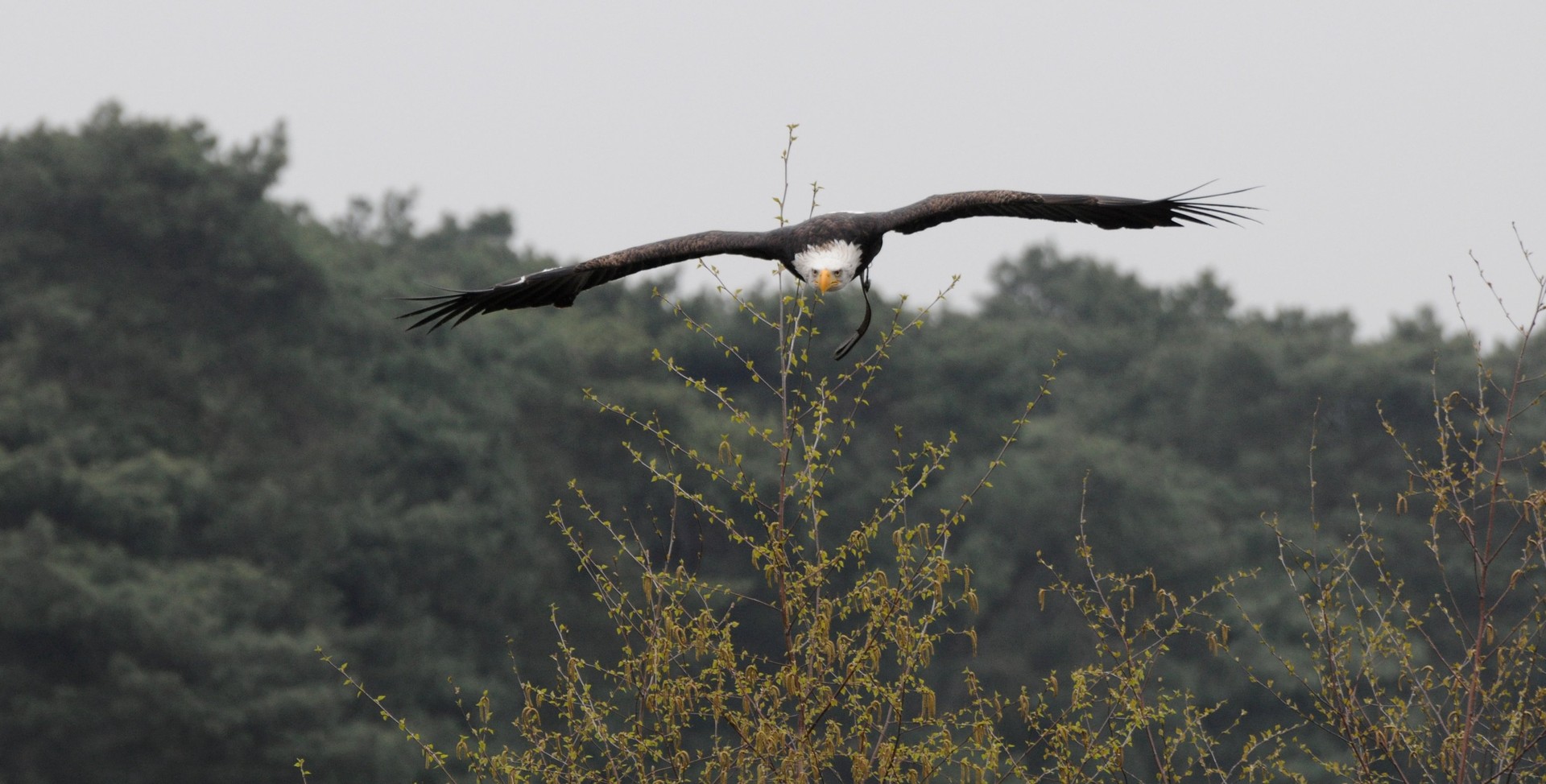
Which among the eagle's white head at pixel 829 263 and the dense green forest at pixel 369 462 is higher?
the eagle's white head at pixel 829 263

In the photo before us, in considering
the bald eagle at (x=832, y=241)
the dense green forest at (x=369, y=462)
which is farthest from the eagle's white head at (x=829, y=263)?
the dense green forest at (x=369, y=462)

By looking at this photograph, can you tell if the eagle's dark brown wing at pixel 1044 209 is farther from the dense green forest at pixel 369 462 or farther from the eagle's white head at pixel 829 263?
the dense green forest at pixel 369 462

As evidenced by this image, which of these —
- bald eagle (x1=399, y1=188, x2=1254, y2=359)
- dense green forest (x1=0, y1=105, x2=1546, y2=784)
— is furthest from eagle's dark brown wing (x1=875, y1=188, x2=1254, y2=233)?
dense green forest (x1=0, y1=105, x2=1546, y2=784)

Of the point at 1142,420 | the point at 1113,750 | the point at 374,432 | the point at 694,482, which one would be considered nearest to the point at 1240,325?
the point at 1142,420

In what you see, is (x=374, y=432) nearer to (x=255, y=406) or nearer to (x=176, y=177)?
(x=255, y=406)

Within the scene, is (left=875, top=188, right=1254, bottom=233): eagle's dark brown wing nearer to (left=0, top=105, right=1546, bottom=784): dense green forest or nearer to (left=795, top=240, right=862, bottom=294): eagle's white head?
(left=795, top=240, right=862, bottom=294): eagle's white head

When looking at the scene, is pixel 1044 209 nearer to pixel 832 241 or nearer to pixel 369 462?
pixel 832 241

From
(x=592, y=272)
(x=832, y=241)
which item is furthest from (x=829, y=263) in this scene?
(x=592, y=272)

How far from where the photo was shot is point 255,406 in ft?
65.0

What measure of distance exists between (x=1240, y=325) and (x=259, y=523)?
1724 cm

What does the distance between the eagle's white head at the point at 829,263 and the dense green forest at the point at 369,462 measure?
31.4 feet

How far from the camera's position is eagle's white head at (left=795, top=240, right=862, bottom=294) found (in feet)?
17.0

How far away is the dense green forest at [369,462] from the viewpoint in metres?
16.7

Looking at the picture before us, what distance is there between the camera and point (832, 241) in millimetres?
5367
